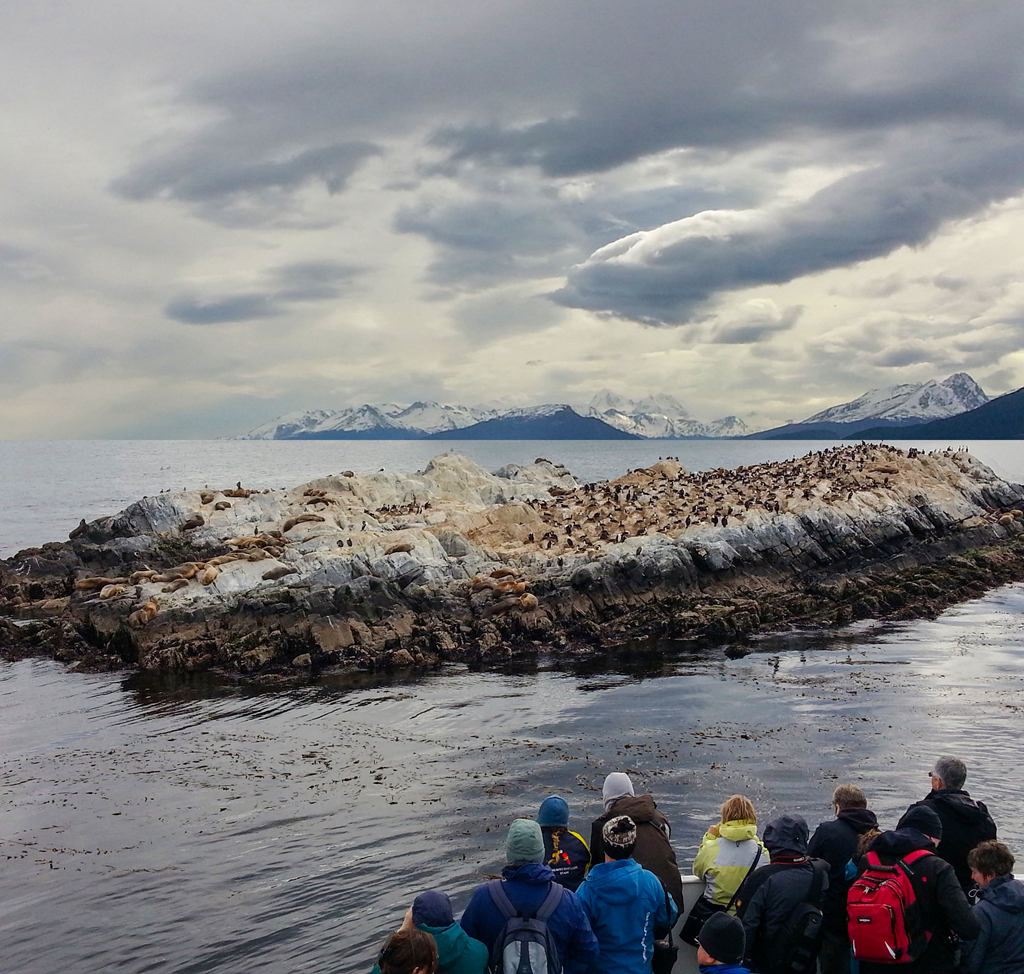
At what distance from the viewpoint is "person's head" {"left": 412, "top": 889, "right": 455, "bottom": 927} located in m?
5.72

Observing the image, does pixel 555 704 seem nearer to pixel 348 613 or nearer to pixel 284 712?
pixel 284 712

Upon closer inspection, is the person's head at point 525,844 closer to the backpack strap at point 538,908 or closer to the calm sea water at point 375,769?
the backpack strap at point 538,908

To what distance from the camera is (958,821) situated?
714 cm

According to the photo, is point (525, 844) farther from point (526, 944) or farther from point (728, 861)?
point (728, 861)

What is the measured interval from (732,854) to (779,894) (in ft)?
1.75

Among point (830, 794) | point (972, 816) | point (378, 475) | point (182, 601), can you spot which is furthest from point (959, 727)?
point (378, 475)

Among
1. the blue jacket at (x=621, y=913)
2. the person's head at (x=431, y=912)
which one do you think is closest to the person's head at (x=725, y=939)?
the blue jacket at (x=621, y=913)

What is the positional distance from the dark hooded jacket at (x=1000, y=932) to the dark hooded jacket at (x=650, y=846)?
2.22m

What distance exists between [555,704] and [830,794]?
7.68m

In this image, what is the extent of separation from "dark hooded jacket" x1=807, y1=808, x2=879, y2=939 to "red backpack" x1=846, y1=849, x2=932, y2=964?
456mm

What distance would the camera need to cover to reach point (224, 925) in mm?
10930

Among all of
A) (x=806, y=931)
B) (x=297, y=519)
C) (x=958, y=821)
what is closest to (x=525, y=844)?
(x=806, y=931)

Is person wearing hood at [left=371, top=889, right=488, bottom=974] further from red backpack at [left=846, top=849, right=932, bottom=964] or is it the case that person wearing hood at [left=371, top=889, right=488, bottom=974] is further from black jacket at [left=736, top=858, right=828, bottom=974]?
red backpack at [left=846, top=849, right=932, bottom=964]

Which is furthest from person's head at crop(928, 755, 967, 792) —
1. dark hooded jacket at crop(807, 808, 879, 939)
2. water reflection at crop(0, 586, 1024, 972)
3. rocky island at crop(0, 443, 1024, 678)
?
rocky island at crop(0, 443, 1024, 678)
